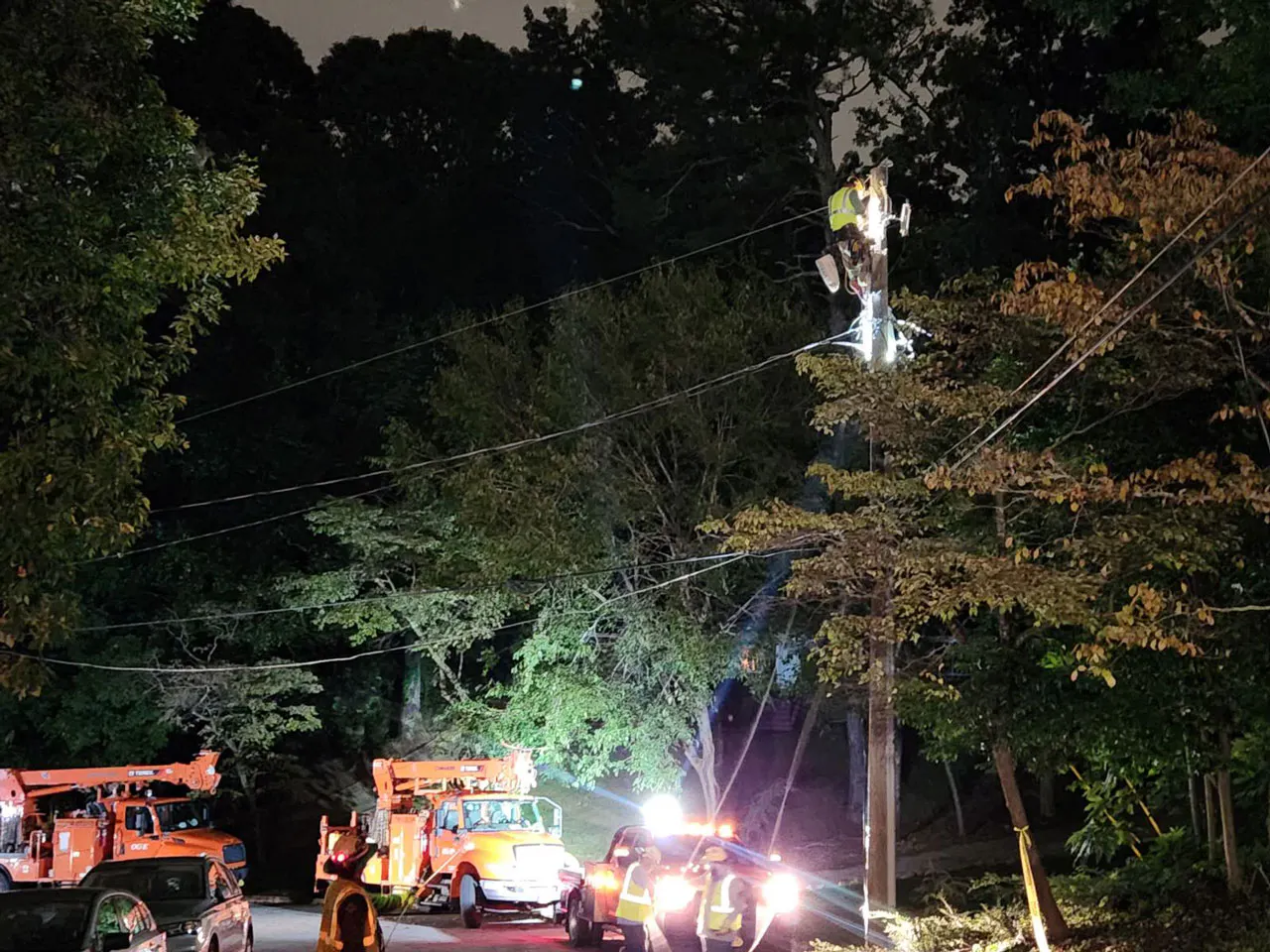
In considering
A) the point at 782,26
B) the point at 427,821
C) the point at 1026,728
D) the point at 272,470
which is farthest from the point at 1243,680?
the point at 272,470

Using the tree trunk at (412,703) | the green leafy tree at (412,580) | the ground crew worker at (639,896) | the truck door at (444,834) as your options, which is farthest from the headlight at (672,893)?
the tree trunk at (412,703)

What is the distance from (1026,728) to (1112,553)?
109 inches

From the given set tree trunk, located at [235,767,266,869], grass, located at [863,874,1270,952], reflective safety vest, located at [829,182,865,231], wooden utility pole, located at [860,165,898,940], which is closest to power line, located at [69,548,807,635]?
tree trunk, located at [235,767,266,869]

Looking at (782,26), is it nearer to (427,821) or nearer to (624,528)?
(624,528)

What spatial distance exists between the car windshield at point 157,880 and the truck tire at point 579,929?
16.2 ft

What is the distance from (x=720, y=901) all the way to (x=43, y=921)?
6.06 meters

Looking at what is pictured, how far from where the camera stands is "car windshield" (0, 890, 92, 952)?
9984mm

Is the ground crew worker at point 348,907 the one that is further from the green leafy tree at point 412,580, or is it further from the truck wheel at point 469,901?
Result: the green leafy tree at point 412,580

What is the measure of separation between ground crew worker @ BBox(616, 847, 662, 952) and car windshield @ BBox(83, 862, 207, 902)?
432 cm

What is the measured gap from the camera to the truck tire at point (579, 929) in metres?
16.8

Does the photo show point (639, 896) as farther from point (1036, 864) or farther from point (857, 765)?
point (857, 765)

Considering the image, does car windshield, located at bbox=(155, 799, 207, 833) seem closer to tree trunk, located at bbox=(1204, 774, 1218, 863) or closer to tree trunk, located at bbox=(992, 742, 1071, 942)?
tree trunk, located at bbox=(992, 742, 1071, 942)

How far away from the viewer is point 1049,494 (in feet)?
37.8

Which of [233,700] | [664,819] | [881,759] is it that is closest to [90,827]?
[233,700]
